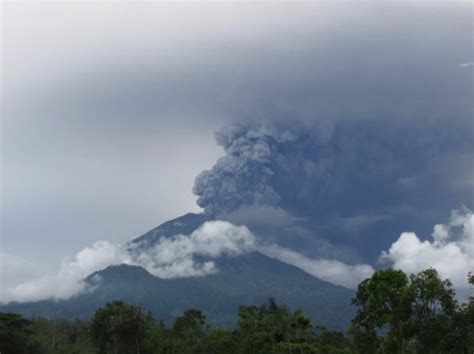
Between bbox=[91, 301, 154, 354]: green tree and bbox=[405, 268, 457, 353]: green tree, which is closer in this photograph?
bbox=[405, 268, 457, 353]: green tree

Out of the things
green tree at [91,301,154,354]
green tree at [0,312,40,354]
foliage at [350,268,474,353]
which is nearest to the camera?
foliage at [350,268,474,353]

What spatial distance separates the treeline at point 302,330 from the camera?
57094 millimetres

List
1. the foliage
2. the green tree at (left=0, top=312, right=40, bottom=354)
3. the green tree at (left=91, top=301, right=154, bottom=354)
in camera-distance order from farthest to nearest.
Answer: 1. the green tree at (left=91, top=301, right=154, bottom=354)
2. the green tree at (left=0, top=312, right=40, bottom=354)
3. the foliage

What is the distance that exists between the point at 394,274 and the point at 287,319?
98.0 feet

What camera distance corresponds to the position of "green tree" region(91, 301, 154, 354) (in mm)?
90812

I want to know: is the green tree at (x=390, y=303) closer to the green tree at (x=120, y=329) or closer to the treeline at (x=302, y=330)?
the treeline at (x=302, y=330)

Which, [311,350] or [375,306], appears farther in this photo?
[311,350]

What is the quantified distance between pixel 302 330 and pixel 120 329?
32557mm

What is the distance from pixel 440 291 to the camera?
56844mm

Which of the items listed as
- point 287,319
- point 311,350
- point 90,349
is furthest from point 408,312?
point 90,349

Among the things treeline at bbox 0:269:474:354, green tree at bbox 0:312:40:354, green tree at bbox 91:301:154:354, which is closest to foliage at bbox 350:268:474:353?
treeline at bbox 0:269:474:354

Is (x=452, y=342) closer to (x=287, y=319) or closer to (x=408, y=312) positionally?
(x=408, y=312)

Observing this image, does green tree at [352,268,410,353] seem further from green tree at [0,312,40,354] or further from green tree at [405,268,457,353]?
green tree at [0,312,40,354]

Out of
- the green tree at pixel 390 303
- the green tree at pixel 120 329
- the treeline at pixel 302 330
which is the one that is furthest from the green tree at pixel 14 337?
the green tree at pixel 390 303
